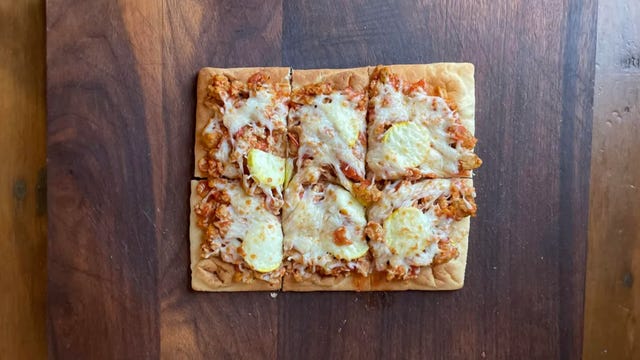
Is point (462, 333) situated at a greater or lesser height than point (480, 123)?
lesser

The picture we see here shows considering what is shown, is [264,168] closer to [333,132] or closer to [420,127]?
[333,132]

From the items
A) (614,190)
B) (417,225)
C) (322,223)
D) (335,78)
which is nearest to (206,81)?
(335,78)

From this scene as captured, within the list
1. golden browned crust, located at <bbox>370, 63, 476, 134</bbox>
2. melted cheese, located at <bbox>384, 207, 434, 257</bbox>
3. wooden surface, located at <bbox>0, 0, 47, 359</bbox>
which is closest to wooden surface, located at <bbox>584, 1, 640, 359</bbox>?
golden browned crust, located at <bbox>370, 63, 476, 134</bbox>

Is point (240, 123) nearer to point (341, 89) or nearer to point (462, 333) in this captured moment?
point (341, 89)

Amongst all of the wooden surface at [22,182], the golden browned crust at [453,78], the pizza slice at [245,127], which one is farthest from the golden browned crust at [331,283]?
the wooden surface at [22,182]

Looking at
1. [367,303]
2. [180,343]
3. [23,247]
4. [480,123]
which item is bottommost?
[180,343]

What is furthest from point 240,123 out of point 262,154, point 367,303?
point 367,303
